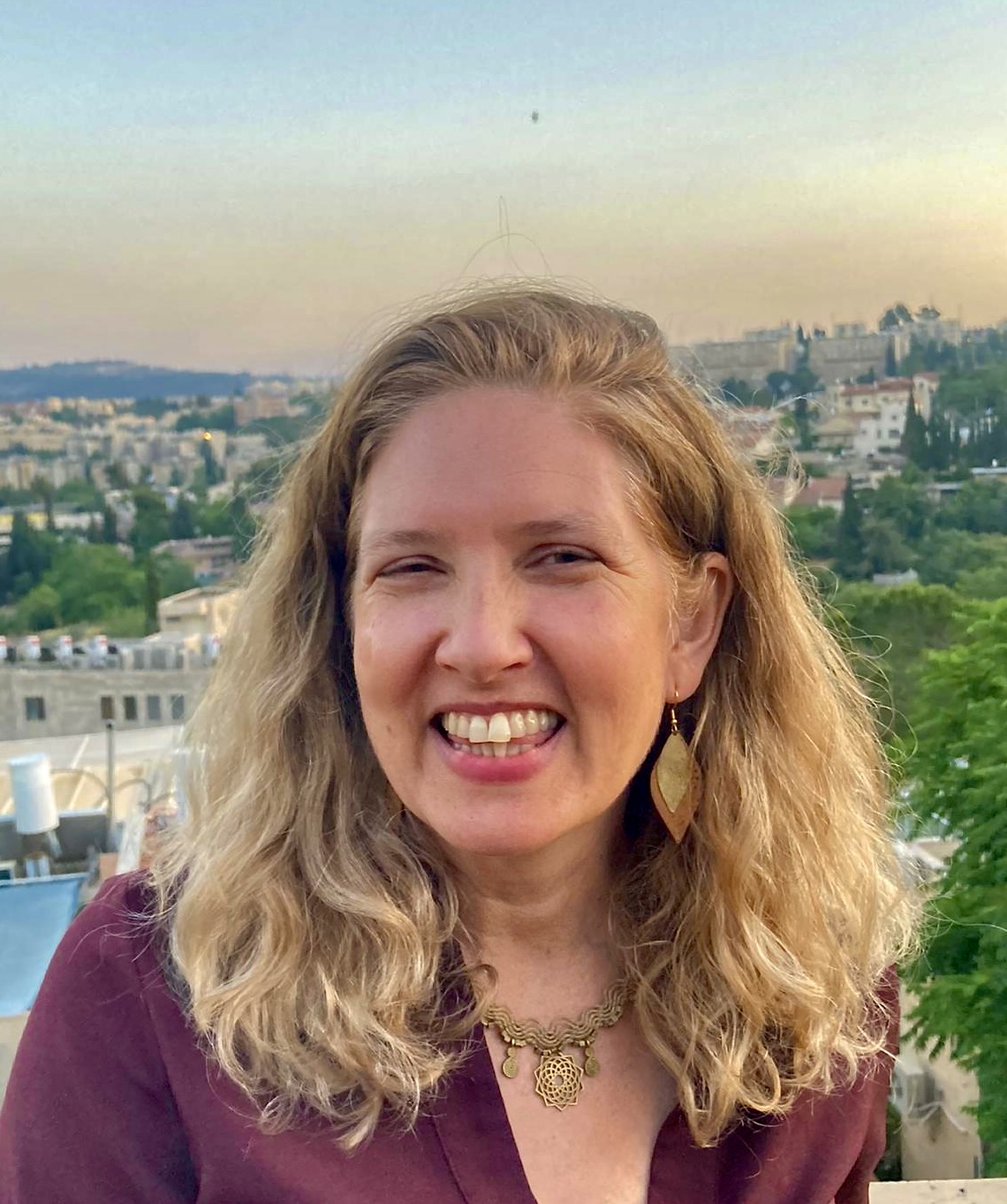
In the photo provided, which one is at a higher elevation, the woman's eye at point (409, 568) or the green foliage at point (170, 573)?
the woman's eye at point (409, 568)

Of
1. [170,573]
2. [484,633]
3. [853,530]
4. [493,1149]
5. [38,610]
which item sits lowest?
[38,610]

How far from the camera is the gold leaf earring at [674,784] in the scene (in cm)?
101

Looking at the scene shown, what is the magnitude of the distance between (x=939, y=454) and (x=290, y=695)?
1083cm

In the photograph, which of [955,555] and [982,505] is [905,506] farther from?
[982,505]

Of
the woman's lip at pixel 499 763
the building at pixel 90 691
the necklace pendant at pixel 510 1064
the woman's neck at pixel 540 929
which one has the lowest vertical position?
the building at pixel 90 691

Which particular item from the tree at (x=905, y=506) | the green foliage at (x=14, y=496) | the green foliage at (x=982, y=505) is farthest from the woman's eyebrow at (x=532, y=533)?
the green foliage at (x=14, y=496)

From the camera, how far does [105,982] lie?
2.66 feet

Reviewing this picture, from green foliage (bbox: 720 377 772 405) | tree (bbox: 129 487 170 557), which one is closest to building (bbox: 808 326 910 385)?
green foliage (bbox: 720 377 772 405)

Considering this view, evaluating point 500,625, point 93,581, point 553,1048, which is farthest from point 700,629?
point 93,581

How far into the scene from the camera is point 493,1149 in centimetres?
83

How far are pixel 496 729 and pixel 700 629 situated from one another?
0.27 meters

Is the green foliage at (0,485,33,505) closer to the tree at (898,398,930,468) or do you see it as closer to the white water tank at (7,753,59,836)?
the white water tank at (7,753,59,836)

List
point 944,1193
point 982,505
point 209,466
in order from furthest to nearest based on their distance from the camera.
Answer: point 209,466, point 982,505, point 944,1193

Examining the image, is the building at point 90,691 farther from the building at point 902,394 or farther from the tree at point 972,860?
the tree at point 972,860
